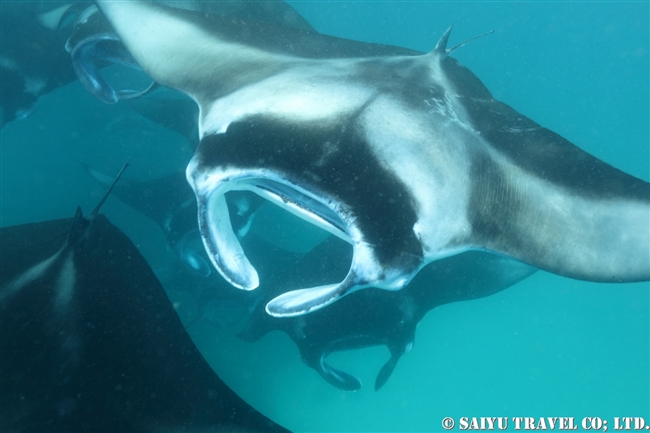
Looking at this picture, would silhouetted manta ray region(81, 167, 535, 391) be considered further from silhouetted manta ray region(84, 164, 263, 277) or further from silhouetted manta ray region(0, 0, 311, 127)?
silhouetted manta ray region(0, 0, 311, 127)

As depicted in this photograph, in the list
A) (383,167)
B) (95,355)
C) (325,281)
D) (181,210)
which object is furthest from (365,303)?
(95,355)

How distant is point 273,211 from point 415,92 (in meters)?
6.23

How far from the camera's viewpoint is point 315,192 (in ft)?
5.98

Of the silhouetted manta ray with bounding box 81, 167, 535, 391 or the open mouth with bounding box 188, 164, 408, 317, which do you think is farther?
the silhouetted manta ray with bounding box 81, 167, 535, 391

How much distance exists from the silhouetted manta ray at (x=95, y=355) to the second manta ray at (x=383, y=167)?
2.34 feet

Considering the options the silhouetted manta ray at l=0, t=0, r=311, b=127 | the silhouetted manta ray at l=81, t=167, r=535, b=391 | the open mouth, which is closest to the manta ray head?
the open mouth

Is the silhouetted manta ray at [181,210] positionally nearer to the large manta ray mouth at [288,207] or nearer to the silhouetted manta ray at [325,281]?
the silhouetted manta ray at [325,281]

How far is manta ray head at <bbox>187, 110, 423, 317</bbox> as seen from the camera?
1739mm

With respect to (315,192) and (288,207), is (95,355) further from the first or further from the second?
(315,192)

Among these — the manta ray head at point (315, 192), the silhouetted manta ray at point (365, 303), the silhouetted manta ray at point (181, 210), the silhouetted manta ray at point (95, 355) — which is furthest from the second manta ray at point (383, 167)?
the silhouetted manta ray at point (365, 303)

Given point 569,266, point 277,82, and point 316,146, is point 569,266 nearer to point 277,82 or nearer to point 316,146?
point 316,146

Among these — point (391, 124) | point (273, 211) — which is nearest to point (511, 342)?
point (273, 211)

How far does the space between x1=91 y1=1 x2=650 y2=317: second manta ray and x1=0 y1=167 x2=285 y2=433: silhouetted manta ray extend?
2.34 feet

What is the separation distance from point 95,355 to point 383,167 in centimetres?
183
